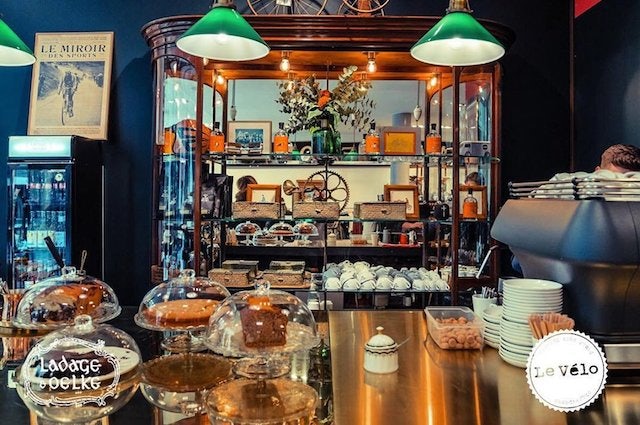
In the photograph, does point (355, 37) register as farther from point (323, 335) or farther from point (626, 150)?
point (323, 335)

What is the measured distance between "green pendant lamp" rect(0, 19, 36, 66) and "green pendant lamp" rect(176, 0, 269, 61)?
71 centimetres

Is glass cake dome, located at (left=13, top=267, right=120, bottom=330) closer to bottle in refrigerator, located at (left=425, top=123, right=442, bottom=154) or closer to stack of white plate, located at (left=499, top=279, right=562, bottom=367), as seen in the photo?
stack of white plate, located at (left=499, top=279, right=562, bottom=367)

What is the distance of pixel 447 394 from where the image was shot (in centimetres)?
126

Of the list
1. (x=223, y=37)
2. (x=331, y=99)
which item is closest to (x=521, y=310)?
(x=223, y=37)

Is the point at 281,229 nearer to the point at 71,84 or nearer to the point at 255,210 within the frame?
the point at 255,210

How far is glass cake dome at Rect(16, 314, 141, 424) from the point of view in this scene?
1072mm

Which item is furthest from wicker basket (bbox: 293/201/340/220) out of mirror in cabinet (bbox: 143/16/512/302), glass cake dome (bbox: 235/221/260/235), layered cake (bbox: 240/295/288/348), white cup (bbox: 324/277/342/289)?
layered cake (bbox: 240/295/288/348)

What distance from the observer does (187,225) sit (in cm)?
381

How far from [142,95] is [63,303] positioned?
10.8ft

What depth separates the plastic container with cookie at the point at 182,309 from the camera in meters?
1.45

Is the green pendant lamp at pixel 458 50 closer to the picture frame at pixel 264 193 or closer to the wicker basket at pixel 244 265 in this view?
the picture frame at pixel 264 193

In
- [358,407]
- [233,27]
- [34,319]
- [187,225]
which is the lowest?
[358,407]

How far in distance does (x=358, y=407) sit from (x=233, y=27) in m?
1.45

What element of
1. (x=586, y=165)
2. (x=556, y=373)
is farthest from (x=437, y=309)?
(x=586, y=165)
